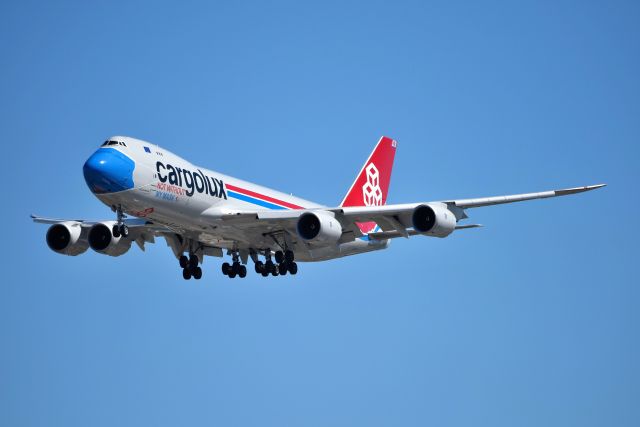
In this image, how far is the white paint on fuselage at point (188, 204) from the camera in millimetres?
46344

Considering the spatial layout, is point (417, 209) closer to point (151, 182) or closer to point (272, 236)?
point (272, 236)

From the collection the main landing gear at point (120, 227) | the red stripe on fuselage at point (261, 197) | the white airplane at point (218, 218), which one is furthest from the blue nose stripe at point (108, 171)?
the red stripe on fuselage at point (261, 197)

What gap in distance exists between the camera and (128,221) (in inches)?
2122

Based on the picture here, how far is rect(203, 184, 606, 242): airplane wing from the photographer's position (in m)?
48.6

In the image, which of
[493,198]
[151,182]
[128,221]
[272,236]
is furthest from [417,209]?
[128,221]

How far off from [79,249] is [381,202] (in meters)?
18.5

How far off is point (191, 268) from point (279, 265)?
15.8 ft

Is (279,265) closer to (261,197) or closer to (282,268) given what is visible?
(282,268)

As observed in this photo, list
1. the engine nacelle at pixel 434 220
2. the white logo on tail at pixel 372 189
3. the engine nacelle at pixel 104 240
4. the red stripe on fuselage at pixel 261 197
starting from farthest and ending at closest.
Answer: the white logo on tail at pixel 372 189, the engine nacelle at pixel 104 240, the red stripe on fuselage at pixel 261 197, the engine nacelle at pixel 434 220

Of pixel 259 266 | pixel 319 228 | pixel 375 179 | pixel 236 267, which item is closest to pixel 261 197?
pixel 259 266

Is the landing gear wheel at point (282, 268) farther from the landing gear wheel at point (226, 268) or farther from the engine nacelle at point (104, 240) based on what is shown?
the engine nacelle at point (104, 240)

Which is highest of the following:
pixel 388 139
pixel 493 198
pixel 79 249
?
pixel 388 139

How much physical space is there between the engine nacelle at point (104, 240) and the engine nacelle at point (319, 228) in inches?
413

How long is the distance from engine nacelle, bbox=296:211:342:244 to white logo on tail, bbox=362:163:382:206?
12.2 metres
